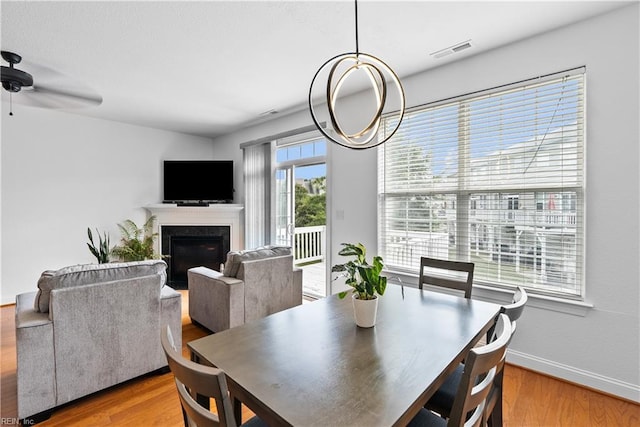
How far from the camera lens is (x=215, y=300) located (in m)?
2.95

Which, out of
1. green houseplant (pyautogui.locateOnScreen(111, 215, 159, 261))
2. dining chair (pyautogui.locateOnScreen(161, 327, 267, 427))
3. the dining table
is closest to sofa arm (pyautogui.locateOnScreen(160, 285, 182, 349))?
the dining table

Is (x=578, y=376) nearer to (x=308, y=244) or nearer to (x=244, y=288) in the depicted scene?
(x=244, y=288)

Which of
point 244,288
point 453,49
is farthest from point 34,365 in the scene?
point 453,49

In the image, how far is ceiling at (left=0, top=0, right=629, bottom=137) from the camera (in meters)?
2.09

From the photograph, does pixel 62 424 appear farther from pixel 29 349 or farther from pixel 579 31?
pixel 579 31

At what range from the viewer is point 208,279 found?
9.98 feet

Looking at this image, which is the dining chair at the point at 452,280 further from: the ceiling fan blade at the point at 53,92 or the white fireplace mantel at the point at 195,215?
the ceiling fan blade at the point at 53,92

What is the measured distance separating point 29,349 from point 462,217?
10.7 ft

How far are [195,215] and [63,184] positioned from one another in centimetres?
181

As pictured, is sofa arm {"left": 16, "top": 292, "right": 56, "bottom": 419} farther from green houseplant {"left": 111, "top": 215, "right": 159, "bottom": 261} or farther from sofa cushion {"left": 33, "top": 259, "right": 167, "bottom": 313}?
green houseplant {"left": 111, "top": 215, "right": 159, "bottom": 261}

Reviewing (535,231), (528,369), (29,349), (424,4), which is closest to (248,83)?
(424,4)

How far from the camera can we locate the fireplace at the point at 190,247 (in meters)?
5.12

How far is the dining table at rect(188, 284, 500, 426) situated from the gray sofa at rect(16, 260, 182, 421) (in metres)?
1.18

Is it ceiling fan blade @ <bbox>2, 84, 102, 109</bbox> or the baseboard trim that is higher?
ceiling fan blade @ <bbox>2, 84, 102, 109</bbox>
